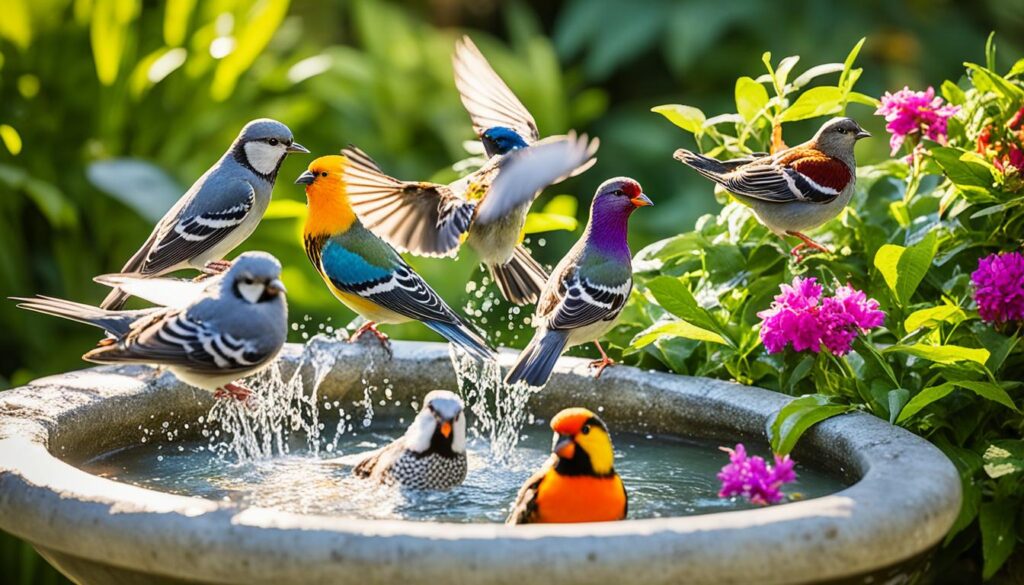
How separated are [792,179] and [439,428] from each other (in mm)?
1276

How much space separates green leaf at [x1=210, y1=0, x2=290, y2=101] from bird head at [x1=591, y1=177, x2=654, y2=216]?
4.13m

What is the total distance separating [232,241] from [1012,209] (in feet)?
7.02

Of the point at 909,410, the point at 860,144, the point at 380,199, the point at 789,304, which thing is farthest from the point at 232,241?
the point at 860,144

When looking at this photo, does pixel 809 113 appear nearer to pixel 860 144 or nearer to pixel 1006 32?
pixel 860 144

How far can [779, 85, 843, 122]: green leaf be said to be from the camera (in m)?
3.59

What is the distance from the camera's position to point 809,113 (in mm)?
3662

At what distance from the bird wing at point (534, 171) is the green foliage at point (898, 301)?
45cm

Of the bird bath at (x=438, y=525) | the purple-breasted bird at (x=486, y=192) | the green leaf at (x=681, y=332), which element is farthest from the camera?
the green leaf at (x=681, y=332)

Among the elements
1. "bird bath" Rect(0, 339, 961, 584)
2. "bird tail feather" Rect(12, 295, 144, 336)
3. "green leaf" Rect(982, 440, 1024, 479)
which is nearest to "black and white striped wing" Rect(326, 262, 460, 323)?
"bird bath" Rect(0, 339, 961, 584)

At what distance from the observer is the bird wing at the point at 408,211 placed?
335 cm

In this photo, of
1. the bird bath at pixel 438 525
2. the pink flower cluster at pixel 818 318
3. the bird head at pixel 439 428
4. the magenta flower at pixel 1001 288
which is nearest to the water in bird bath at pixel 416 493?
the bird bath at pixel 438 525

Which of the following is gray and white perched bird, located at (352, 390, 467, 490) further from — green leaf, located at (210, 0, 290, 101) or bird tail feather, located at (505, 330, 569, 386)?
green leaf, located at (210, 0, 290, 101)

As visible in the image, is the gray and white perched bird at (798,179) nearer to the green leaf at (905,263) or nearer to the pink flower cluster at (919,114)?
the pink flower cluster at (919,114)

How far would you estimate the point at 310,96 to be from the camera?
25.2 feet
